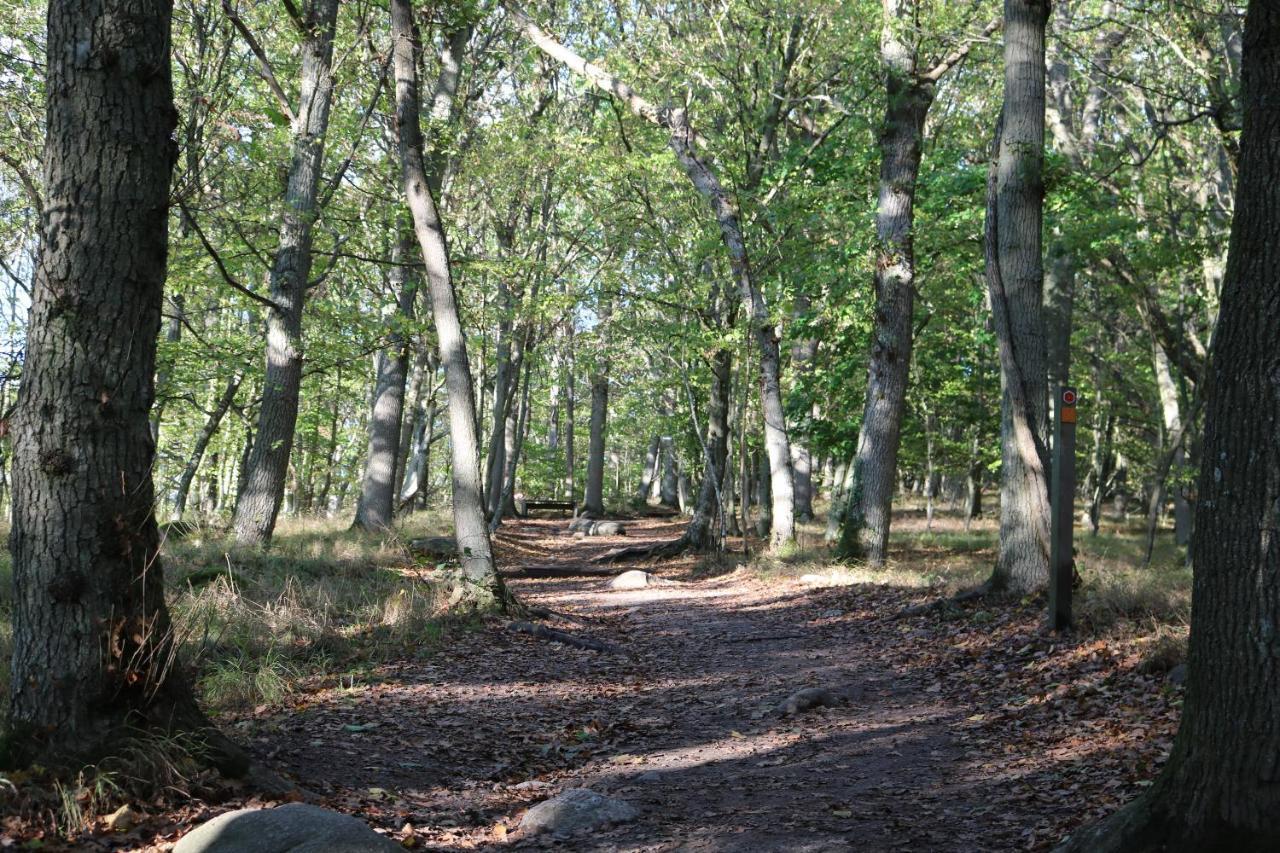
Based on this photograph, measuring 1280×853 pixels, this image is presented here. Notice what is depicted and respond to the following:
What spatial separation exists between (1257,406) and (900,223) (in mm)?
11226

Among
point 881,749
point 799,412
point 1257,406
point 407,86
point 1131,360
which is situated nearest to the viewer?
point 1257,406

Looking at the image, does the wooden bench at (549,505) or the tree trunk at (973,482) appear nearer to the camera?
the tree trunk at (973,482)

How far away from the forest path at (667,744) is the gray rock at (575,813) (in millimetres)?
86

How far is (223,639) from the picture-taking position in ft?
26.0

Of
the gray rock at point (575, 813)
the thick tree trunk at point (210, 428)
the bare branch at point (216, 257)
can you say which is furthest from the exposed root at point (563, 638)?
the thick tree trunk at point (210, 428)

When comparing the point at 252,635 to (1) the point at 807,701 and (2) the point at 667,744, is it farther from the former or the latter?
(1) the point at 807,701

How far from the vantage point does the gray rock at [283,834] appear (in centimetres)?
398

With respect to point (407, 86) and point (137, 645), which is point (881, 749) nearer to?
point (137, 645)

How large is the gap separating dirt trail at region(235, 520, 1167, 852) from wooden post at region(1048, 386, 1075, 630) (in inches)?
45.3

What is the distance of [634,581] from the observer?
16234mm

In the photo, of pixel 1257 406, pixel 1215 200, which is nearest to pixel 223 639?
pixel 1257 406

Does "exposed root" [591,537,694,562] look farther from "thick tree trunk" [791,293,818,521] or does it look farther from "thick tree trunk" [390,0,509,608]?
"thick tree trunk" [390,0,509,608]

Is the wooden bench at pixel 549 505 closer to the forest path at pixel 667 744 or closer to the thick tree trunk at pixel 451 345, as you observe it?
the thick tree trunk at pixel 451 345

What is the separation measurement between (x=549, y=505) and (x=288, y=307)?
84.6ft
